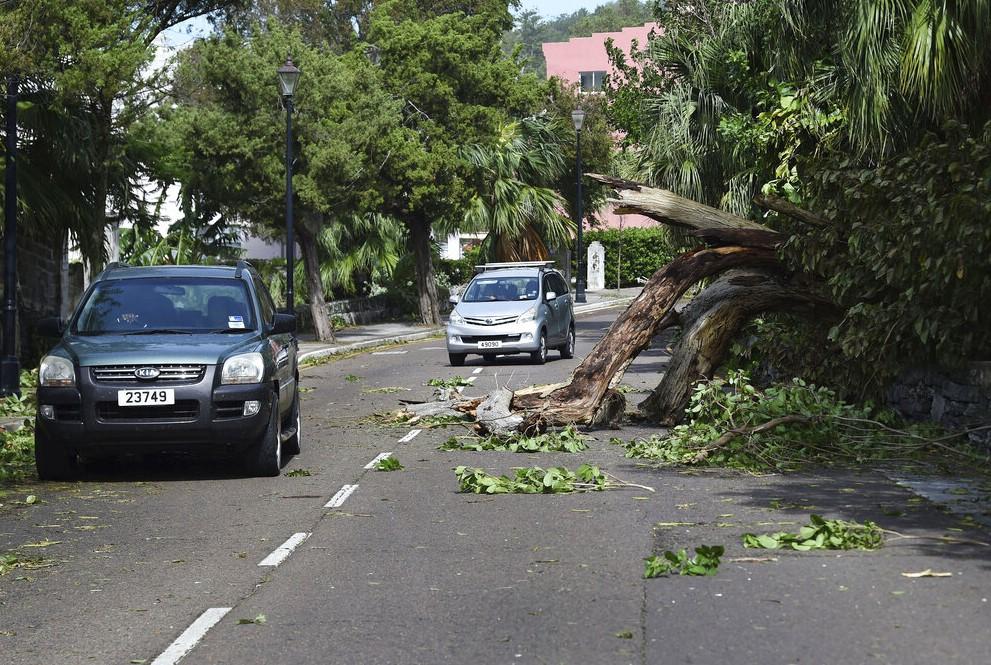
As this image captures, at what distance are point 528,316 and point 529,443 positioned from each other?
39.1ft

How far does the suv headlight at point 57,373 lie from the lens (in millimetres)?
11922

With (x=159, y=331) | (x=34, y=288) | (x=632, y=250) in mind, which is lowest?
(x=159, y=331)

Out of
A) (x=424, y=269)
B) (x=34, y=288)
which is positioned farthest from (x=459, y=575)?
(x=424, y=269)

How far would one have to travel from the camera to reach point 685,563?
8.16 metres

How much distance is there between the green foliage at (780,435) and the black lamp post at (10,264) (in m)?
9.37

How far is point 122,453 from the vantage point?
12094 mm

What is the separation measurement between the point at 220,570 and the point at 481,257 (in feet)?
140

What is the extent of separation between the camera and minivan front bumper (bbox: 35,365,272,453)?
11.8m

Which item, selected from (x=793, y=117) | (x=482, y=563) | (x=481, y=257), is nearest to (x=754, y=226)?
(x=793, y=117)

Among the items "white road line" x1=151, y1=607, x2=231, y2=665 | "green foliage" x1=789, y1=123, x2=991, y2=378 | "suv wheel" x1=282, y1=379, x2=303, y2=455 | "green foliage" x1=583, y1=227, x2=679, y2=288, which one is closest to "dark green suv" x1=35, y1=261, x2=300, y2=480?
"suv wheel" x1=282, y1=379, x2=303, y2=455

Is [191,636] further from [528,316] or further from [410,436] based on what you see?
[528,316]

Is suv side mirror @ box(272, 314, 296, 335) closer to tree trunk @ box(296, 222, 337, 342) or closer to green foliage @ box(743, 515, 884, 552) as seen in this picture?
green foliage @ box(743, 515, 884, 552)

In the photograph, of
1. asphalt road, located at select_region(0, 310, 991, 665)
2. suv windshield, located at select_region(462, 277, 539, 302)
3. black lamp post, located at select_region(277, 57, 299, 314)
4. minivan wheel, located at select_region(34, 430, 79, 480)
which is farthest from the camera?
black lamp post, located at select_region(277, 57, 299, 314)

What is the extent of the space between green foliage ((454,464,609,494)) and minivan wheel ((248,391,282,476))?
174 cm
